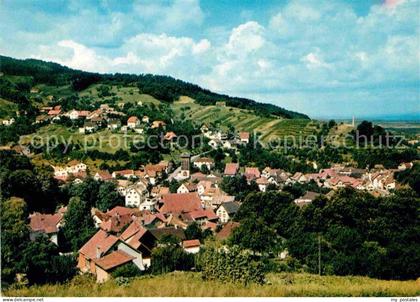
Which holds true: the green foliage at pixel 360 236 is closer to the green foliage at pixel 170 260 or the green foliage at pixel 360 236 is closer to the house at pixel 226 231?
the house at pixel 226 231

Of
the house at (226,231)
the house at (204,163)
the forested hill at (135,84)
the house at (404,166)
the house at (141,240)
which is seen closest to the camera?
the house at (141,240)

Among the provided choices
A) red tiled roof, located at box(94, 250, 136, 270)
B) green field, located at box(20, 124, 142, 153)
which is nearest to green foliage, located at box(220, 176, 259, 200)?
green field, located at box(20, 124, 142, 153)

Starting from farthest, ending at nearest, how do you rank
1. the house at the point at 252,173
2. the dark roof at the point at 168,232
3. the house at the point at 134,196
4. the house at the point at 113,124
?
the house at the point at 113,124 → the house at the point at 252,173 → the house at the point at 134,196 → the dark roof at the point at 168,232

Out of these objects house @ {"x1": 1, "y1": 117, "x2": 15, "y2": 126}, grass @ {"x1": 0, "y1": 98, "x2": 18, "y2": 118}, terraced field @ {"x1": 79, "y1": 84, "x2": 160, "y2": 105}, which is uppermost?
terraced field @ {"x1": 79, "y1": 84, "x2": 160, "y2": 105}

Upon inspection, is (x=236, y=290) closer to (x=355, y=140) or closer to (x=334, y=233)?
(x=334, y=233)

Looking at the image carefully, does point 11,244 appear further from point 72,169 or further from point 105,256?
point 72,169

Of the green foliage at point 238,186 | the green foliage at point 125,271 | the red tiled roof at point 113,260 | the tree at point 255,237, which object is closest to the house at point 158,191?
the green foliage at point 238,186

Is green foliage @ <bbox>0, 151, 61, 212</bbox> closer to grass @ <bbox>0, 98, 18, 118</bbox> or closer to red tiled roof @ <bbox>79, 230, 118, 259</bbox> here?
red tiled roof @ <bbox>79, 230, 118, 259</bbox>

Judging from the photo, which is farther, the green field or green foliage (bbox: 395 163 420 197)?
the green field
